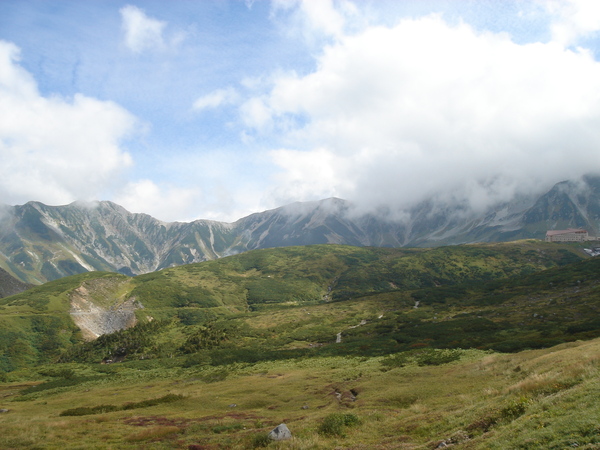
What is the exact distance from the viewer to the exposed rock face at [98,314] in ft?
420

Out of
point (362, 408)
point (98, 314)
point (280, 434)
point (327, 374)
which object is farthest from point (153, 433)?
point (98, 314)

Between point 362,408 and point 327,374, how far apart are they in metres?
21.6

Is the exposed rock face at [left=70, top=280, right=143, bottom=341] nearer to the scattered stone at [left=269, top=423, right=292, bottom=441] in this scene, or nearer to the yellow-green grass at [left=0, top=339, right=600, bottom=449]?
the yellow-green grass at [left=0, top=339, right=600, bottom=449]

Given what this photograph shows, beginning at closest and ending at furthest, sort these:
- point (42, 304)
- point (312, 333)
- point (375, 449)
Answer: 1. point (375, 449)
2. point (312, 333)
3. point (42, 304)

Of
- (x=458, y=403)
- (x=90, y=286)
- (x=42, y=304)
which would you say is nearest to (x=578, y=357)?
(x=458, y=403)

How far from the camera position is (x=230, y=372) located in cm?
6531

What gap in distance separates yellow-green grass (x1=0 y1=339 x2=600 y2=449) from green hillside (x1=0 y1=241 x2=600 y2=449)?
16 centimetres

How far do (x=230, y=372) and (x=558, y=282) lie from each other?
124 meters

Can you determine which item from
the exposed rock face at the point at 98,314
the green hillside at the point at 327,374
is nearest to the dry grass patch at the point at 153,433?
the green hillside at the point at 327,374

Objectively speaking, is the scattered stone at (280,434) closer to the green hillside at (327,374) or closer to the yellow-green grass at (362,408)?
the yellow-green grass at (362,408)

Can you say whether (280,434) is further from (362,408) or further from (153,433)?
(153,433)

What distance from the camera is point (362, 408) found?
32812 mm

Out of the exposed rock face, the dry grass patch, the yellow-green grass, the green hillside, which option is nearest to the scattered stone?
the yellow-green grass

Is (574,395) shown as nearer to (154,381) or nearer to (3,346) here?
(154,381)
